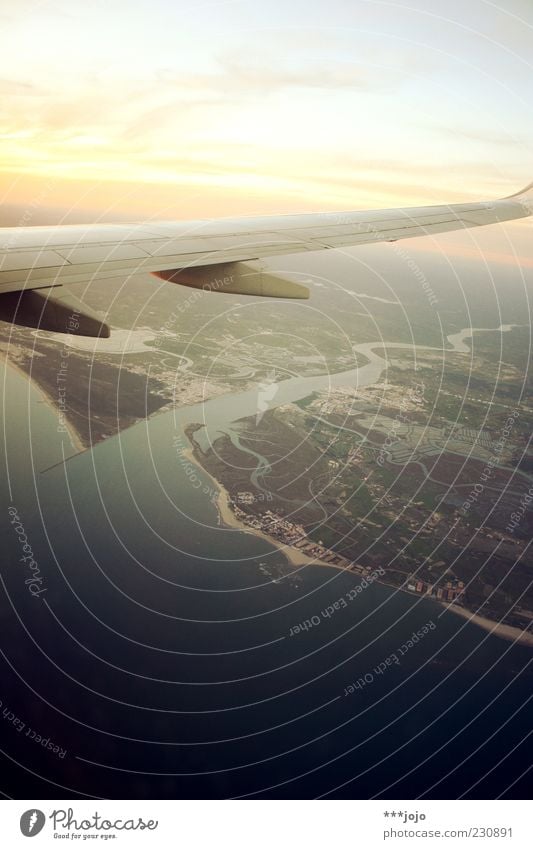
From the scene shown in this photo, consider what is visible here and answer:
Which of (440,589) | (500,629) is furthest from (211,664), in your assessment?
(500,629)

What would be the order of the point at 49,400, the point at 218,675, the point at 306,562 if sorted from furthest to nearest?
1. the point at 49,400
2. the point at 306,562
3. the point at 218,675

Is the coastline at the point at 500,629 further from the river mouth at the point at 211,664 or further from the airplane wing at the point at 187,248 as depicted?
the airplane wing at the point at 187,248

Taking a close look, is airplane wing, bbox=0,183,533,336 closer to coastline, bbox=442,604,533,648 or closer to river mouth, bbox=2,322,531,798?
river mouth, bbox=2,322,531,798

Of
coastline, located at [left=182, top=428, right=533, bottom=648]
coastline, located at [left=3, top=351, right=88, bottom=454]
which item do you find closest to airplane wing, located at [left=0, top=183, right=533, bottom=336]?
coastline, located at [left=182, top=428, right=533, bottom=648]

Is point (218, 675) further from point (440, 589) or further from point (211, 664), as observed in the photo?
point (440, 589)

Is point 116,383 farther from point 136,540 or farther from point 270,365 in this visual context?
point 136,540
